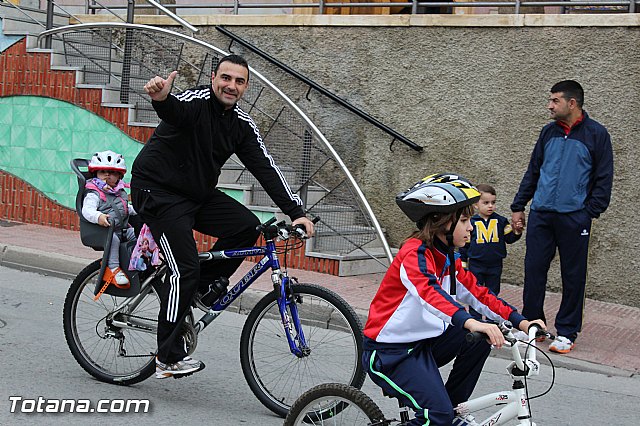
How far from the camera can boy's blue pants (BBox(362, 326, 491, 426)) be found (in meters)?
4.05

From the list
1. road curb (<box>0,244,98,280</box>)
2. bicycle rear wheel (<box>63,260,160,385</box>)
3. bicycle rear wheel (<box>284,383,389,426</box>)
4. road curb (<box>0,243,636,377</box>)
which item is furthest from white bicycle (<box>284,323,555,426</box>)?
road curb (<box>0,244,98,280</box>)

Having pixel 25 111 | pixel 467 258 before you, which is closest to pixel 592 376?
pixel 467 258

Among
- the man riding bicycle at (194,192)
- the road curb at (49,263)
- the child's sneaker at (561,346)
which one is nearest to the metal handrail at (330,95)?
the road curb at (49,263)

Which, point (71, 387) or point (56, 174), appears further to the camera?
point (56, 174)

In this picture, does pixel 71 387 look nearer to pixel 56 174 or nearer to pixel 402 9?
pixel 56 174

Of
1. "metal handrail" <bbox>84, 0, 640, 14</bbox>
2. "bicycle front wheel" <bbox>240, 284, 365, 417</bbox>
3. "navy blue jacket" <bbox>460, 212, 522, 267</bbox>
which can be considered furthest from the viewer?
"metal handrail" <bbox>84, 0, 640, 14</bbox>

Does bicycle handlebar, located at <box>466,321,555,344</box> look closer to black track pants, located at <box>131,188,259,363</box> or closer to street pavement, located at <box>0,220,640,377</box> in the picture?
black track pants, located at <box>131,188,259,363</box>

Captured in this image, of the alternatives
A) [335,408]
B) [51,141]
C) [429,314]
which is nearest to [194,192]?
[335,408]

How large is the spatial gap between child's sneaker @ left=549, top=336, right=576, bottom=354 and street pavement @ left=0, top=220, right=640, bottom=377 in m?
0.05

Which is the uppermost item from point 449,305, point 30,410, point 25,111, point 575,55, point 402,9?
point 402,9

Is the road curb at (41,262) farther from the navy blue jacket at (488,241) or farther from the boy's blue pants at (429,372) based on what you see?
the boy's blue pants at (429,372)

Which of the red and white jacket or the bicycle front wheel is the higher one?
the red and white jacket

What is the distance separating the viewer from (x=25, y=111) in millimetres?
11820

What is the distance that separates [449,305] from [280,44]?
819 cm
